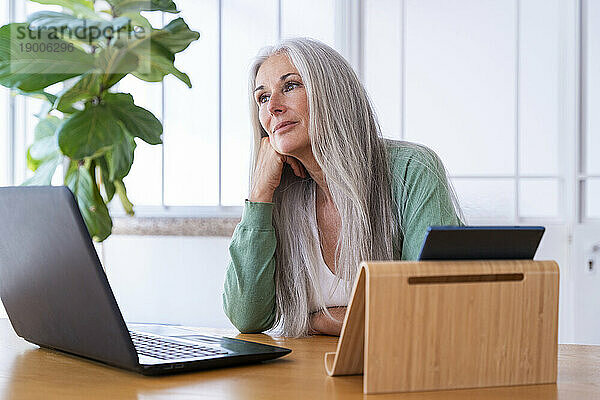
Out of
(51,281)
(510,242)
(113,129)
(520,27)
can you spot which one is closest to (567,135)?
(520,27)

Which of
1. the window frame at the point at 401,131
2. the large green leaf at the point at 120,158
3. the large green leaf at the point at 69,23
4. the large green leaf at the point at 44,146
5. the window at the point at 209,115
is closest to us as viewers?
the large green leaf at the point at 69,23

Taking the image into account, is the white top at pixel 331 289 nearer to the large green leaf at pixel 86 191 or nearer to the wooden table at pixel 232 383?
the wooden table at pixel 232 383

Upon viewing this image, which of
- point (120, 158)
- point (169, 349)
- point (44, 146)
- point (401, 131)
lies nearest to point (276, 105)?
point (169, 349)

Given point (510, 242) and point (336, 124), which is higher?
point (336, 124)

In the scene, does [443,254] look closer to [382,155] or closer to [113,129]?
[382,155]

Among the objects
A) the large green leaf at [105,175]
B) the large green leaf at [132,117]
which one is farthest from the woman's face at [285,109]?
the large green leaf at [105,175]

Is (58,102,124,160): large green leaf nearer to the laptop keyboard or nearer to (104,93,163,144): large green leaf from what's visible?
(104,93,163,144): large green leaf

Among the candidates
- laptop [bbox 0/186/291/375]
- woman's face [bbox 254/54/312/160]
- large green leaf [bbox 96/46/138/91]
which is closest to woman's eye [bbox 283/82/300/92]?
woman's face [bbox 254/54/312/160]

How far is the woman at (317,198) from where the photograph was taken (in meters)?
1.60

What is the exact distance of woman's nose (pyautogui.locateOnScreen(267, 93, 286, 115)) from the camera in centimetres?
170

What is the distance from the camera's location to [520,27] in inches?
117

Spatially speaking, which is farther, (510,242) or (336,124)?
(336,124)

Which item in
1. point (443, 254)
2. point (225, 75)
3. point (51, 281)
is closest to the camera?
point (443, 254)

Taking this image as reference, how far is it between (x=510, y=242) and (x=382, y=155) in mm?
787
